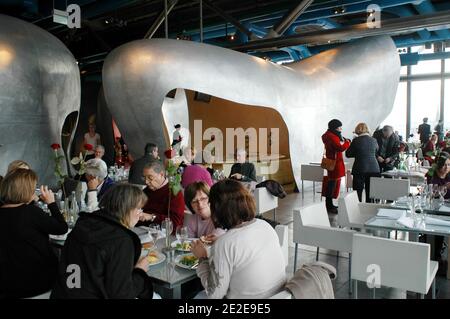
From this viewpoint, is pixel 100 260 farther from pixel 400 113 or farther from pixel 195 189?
pixel 400 113

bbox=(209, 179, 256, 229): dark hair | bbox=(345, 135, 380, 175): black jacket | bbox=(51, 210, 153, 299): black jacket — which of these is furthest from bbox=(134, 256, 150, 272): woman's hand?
bbox=(345, 135, 380, 175): black jacket

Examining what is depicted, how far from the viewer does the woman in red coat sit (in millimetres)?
6270

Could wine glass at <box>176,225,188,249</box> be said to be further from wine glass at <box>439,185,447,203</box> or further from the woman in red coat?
the woman in red coat

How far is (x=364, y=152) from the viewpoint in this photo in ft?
20.1

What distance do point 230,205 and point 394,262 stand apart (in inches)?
45.7

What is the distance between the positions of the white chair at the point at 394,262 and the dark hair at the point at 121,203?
146cm

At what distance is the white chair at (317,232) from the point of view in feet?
10.7

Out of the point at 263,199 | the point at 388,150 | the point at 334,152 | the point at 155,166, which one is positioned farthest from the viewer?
the point at 388,150

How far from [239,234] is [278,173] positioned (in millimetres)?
7662

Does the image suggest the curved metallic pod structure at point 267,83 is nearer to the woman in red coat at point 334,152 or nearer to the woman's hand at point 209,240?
the woman in red coat at point 334,152

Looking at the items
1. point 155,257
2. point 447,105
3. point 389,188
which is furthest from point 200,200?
point 447,105
